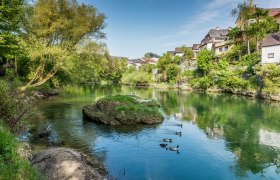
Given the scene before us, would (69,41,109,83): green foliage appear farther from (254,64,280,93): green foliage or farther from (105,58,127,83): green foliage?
(105,58,127,83): green foliage

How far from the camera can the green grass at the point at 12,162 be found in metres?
9.41

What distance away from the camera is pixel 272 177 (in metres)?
17.1

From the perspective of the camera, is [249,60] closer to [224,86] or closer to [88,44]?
[224,86]

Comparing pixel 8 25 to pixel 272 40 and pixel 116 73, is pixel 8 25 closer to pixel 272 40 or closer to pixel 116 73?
pixel 272 40

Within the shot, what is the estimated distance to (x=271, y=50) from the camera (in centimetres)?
5859

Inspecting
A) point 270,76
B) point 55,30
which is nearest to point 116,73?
point 270,76

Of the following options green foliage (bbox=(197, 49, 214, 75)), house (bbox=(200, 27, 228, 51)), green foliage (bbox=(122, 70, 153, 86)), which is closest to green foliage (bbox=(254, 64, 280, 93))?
green foliage (bbox=(197, 49, 214, 75))

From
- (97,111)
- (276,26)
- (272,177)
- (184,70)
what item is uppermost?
(276,26)

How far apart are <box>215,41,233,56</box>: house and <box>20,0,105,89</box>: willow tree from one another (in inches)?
1991

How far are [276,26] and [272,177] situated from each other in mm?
64141

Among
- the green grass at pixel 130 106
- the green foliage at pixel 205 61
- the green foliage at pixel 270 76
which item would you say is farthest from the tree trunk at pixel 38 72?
the green foliage at pixel 205 61

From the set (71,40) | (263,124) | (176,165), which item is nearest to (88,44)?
(71,40)

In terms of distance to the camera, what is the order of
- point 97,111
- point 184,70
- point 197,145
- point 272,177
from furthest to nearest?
point 184,70 → point 97,111 → point 197,145 → point 272,177

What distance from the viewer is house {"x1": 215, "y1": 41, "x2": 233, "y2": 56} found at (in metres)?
84.3
